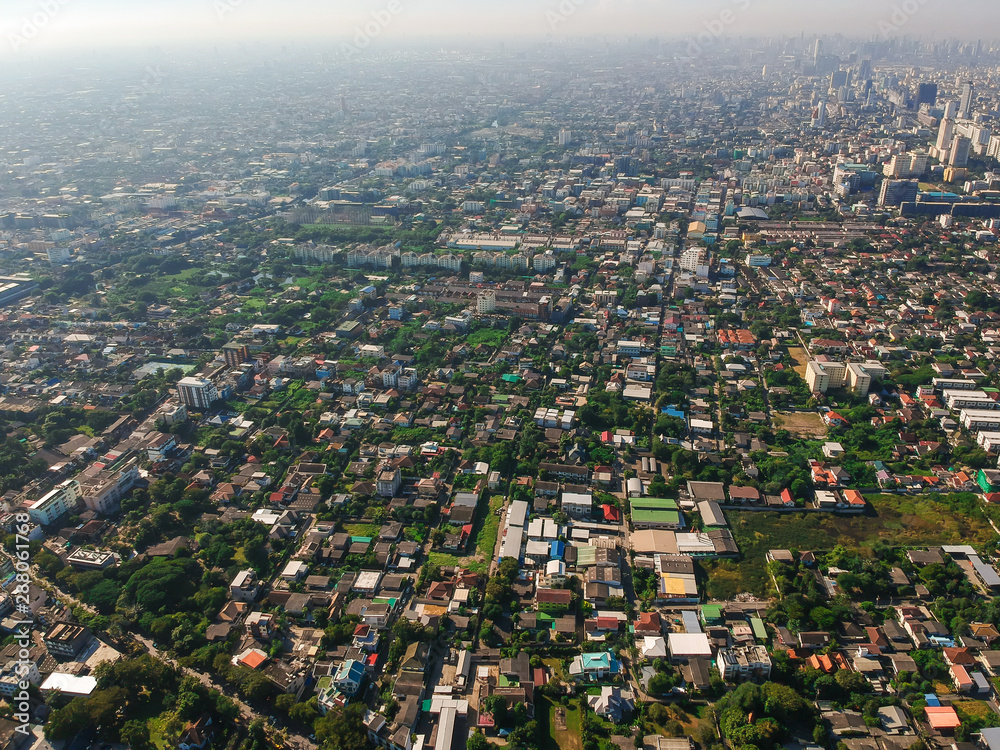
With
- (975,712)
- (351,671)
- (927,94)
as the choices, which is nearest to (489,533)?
(351,671)

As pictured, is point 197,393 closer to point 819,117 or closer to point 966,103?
point 819,117

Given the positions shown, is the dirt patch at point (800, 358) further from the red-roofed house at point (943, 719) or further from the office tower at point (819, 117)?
the office tower at point (819, 117)

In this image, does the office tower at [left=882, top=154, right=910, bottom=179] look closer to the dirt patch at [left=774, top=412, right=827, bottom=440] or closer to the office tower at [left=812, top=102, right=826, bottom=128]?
the office tower at [left=812, top=102, right=826, bottom=128]

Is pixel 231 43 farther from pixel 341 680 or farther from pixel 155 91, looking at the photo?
pixel 341 680

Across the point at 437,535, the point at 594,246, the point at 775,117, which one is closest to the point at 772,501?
the point at 437,535

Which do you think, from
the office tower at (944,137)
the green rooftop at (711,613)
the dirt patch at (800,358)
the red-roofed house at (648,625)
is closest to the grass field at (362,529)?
the red-roofed house at (648,625)

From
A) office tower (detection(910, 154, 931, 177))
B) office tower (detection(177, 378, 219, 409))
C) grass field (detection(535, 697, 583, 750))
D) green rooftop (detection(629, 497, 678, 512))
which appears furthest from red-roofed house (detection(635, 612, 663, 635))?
office tower (detection(910, 154, 931, 177))
